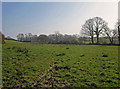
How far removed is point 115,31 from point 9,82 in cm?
4947

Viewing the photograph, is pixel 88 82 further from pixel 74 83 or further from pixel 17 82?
pixel 17 82

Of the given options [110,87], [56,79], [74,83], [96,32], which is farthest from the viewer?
[96,32]

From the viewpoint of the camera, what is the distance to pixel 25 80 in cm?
610

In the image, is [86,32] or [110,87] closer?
[110,87]

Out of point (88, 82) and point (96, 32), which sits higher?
point (96, 32)

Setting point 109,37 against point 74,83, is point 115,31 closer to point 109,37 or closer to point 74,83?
point 109,37

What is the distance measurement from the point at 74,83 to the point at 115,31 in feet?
153

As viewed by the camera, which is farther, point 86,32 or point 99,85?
point 86,32

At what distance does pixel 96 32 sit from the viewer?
4122 centimetres

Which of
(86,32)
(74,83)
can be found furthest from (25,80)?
(86,32)

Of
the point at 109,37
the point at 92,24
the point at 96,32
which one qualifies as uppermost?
the point at 92,24

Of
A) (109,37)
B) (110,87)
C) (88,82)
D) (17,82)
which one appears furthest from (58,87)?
(109,37)

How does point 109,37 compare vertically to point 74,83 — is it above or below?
above

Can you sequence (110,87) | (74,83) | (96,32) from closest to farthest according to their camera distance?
(110,87)
(74,83)
(96,32)
